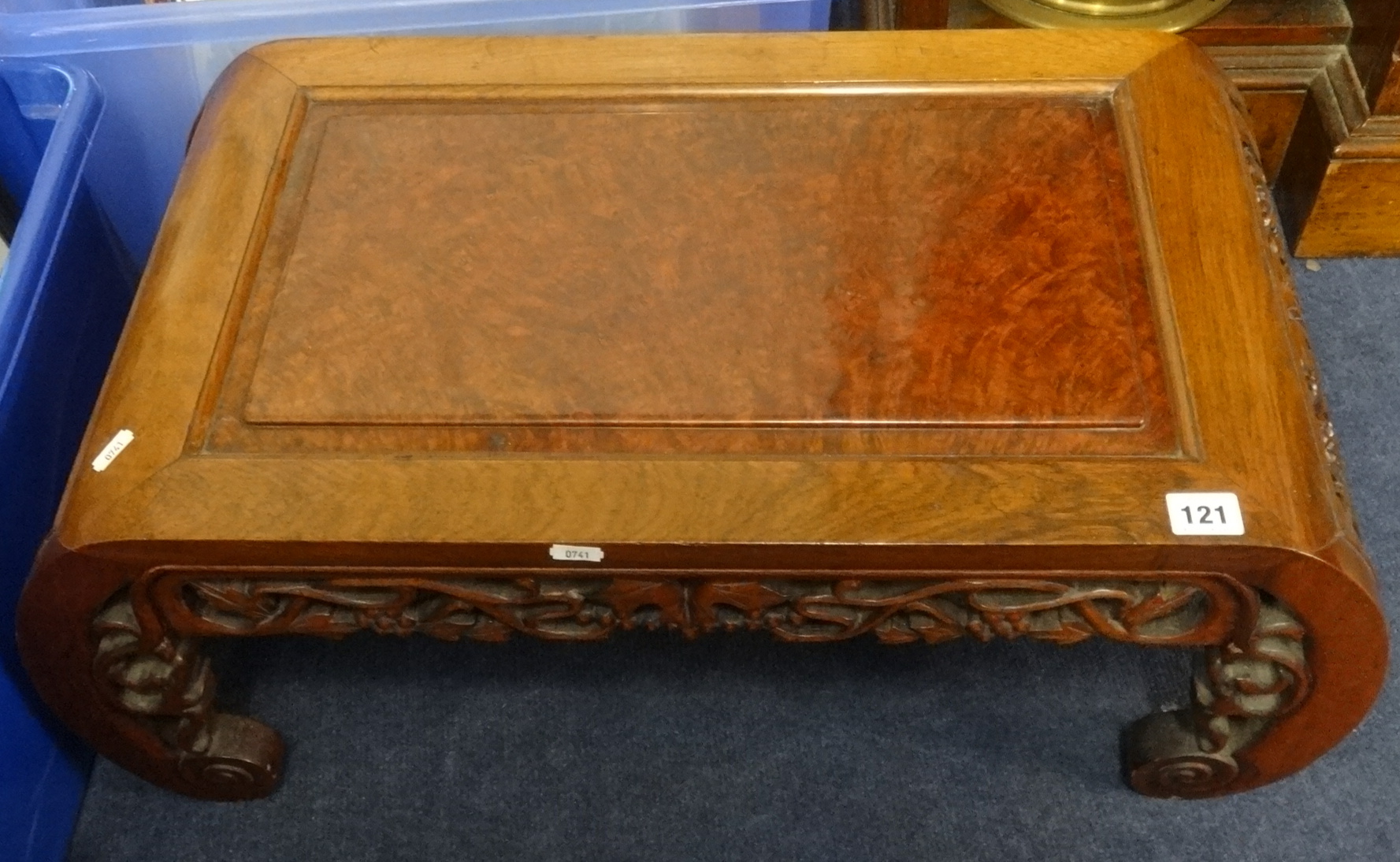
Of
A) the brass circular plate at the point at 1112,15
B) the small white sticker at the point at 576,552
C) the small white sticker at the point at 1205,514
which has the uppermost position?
the brass circular plate at the point at 1112,15

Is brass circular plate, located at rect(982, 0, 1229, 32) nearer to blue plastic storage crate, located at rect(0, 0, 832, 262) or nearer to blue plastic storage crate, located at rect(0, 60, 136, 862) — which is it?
blue plastic storage crate, located at rect(0, 0, 832, 262)

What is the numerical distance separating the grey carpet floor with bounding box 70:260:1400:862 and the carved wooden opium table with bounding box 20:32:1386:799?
6cm

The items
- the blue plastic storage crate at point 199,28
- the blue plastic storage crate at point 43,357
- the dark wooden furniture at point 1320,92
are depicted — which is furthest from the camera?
the dark wooden furniture at point 1320,92

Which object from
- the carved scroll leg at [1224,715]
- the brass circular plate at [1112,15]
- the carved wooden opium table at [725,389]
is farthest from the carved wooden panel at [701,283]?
the brass circular plate at [1112,15]

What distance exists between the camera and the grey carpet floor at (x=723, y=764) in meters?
1.13

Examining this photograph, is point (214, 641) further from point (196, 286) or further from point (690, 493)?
point (690, 493)

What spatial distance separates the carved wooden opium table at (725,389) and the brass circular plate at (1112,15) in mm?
311

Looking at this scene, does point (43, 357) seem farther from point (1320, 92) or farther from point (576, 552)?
point (1320, 92)

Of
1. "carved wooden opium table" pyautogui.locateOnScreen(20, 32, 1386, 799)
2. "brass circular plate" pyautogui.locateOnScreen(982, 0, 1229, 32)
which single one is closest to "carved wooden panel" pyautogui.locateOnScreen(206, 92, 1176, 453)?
"carved wooden opium table" pyautogui.locateOnScreen(20, 32, 1386, 799)

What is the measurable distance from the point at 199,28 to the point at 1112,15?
3.15 feet

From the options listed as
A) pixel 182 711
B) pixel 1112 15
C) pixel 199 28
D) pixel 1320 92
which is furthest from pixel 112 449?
pixel 1320 92

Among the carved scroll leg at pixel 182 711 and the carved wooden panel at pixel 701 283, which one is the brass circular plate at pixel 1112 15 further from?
the carved scroll leg at pixel 182 711

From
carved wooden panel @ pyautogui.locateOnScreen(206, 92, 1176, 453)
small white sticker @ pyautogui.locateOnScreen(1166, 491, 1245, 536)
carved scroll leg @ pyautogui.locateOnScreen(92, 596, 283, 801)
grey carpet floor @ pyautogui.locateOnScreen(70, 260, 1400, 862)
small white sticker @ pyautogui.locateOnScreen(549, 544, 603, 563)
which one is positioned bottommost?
grey carpet floor @ pyautogui.locateOnScreen(70, 260, 1400, 862)

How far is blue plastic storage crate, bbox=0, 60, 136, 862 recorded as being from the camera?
105cm
